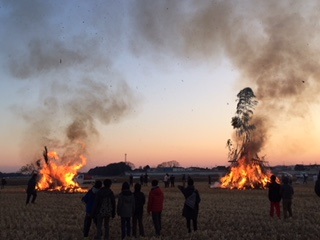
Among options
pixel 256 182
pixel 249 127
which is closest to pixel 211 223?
A: pixel 256 182

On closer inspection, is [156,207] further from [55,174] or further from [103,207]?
[55,174]

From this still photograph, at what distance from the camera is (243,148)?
173 feet

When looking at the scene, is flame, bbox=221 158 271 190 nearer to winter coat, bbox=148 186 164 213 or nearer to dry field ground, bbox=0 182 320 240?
dry field ground, bbox=0 182 320 240

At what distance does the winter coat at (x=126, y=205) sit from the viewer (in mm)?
13680

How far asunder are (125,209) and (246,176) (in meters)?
38.7

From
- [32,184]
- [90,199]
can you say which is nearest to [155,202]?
[90,199]

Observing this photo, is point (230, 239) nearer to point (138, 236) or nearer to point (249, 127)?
point (138, 236)

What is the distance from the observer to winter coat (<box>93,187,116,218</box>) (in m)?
13.5

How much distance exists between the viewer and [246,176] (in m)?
50.7

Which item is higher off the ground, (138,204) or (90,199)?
(90,199)

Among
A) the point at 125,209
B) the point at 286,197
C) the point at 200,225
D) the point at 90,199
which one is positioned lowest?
the point at 200,225

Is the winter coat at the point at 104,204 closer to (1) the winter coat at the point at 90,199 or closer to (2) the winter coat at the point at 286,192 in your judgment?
(1) the winter coat at the point at 90,199

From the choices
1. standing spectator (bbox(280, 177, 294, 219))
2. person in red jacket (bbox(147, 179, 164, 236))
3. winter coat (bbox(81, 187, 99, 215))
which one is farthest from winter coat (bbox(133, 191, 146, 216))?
standing spectator (bbox(280, 177, 294, 219))

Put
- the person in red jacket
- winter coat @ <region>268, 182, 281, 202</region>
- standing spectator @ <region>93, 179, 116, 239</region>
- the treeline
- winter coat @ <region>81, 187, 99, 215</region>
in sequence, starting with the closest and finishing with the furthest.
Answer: standing spectator @ <region>93, 179, 116, 239</region> → winter coat @ <region>81, 187, 99, 215</region> → the person in red jacket → winter coat @ <region>268, 182, 281, 202</region> → the treeline
